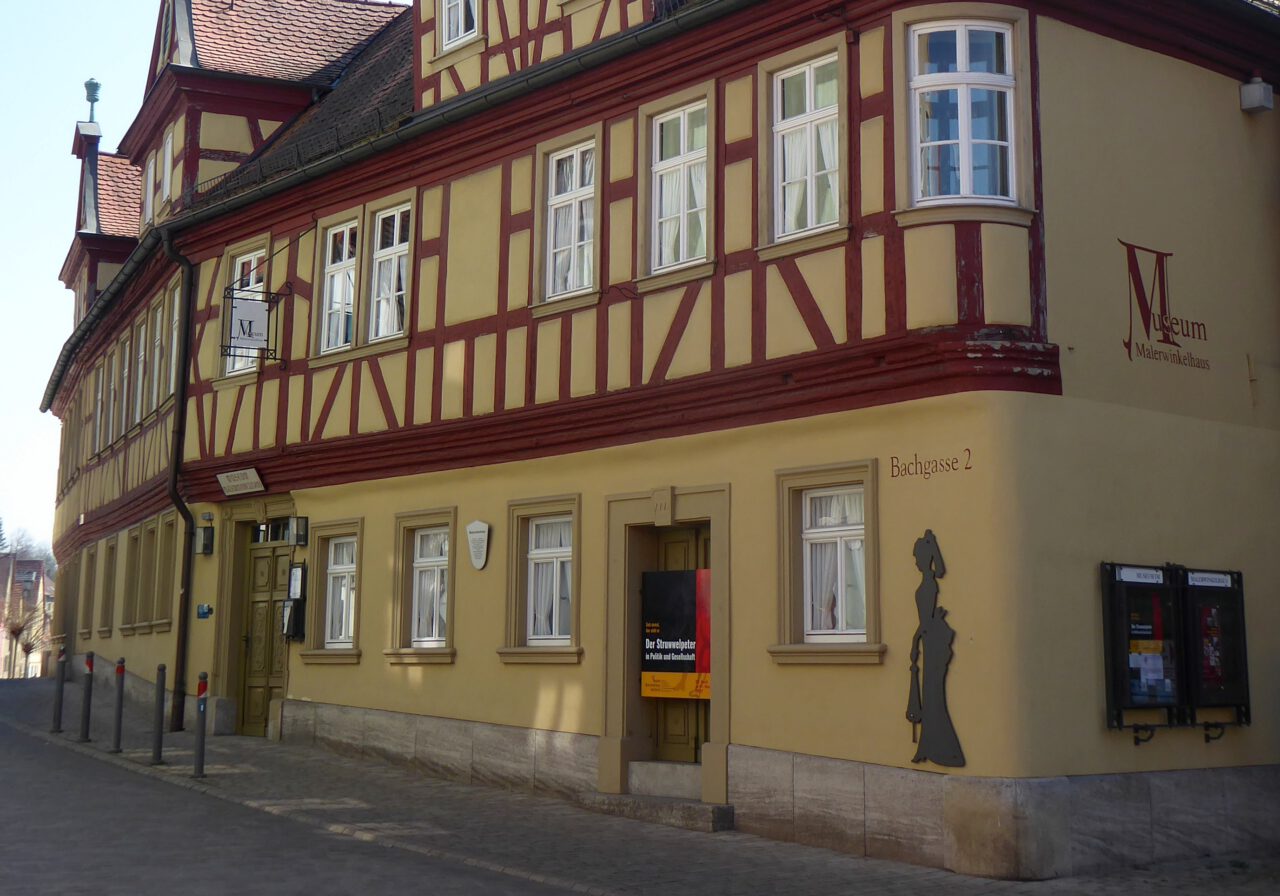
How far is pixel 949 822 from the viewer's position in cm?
1129

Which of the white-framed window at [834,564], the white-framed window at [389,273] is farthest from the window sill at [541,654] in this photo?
the white-framed window at [389,273]

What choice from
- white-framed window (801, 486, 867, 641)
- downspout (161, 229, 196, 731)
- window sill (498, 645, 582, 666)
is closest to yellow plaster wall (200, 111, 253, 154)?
downspout (161, 229, 196, 731)

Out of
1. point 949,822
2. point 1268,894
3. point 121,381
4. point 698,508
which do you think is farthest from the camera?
point 121,381

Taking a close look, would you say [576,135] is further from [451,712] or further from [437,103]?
[451,712]

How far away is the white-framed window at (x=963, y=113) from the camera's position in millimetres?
12250

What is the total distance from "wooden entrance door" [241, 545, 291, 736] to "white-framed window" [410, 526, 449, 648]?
3.23 meters

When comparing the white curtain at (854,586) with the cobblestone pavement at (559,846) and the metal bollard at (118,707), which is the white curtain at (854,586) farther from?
the metal bollard at (118,707)

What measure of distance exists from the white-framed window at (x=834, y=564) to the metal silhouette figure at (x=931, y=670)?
67 cm

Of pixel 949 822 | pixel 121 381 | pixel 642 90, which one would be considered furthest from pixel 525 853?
pixel 121 381

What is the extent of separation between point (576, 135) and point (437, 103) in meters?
2.68

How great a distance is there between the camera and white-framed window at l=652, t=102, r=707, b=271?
570 inches

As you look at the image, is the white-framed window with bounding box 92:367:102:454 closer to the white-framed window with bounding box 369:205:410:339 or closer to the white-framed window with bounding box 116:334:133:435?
the white-framed window with bounding box 116:334:133:435

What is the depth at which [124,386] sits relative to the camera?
28.7m

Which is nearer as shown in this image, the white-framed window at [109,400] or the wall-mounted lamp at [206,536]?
the wall-mounted lamp at [206,536]
